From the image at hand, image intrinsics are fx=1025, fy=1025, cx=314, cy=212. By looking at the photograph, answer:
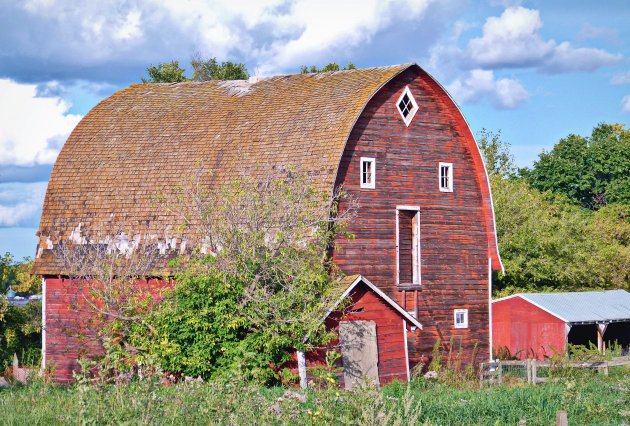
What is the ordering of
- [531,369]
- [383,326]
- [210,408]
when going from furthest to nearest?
[531,369] → [383,326] → [210,408]

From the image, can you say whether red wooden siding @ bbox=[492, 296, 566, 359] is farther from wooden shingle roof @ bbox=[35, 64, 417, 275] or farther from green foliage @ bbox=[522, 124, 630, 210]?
green foliage @ bbox=[522, 124, 630, 210]

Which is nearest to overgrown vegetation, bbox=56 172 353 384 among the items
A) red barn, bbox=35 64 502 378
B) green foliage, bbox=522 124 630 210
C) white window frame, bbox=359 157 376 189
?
red barn, bbox=35 64 502 378

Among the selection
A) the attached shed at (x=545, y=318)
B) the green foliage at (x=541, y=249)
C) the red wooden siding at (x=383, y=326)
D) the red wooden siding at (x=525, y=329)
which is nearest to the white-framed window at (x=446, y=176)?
the red wooden siding at (x=383, y=326)

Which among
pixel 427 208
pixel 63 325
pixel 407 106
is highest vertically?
pixel 407 106

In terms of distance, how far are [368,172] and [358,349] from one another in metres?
4.99

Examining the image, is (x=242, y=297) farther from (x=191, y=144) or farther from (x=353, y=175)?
(x=191, y=144)

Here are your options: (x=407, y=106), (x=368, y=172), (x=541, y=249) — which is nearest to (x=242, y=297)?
(x=368, y=172)

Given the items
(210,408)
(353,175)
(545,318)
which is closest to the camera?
(210,408)

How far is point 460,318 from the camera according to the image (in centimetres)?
2845

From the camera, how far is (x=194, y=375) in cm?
2128

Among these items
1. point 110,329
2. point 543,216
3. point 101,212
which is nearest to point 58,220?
point 101,212

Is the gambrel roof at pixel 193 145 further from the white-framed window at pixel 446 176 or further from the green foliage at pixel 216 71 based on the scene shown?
the green foliage at pixel 216 71

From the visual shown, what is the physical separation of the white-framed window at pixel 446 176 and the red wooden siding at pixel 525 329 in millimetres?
7794

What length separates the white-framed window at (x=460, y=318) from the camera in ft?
92.6
